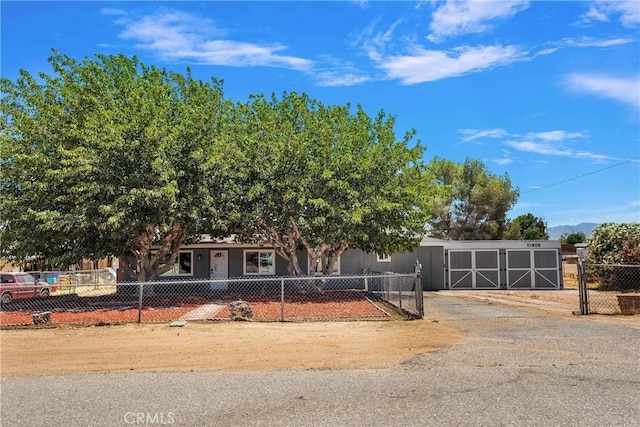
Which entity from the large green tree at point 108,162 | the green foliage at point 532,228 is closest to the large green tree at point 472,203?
the green foliage at point 532,228

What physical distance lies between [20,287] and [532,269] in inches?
938

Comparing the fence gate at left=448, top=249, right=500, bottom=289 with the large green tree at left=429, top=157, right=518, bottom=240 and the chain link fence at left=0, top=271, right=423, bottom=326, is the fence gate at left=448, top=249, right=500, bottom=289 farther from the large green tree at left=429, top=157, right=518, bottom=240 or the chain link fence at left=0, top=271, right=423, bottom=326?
the large green tree at left=429, top=157, right=518, bottom=240

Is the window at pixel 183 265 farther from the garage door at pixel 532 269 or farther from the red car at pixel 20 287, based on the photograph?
the garage door at pixel 532 269

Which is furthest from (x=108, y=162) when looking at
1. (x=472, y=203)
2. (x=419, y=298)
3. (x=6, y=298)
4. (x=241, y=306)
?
(x=472, y=203)

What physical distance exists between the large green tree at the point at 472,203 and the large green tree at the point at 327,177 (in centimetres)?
2731

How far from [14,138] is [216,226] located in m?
7.50

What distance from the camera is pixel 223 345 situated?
9.81 meters

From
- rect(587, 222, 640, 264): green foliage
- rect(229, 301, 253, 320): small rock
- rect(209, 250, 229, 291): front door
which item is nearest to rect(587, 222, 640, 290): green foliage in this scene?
rect(587, 222, 640, 264): green foliage

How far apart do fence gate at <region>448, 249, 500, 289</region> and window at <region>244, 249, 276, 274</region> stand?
9.27 meters

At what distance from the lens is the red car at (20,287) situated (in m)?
20.8

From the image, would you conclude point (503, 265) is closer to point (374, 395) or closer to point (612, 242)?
point (612, 242)

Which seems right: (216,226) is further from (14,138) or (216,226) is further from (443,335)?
(443,335)

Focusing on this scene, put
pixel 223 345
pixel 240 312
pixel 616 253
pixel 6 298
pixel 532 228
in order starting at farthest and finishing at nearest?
pixel 532 228 < pixel 616 253 < pixel 6 298 < pixel 240 312 < pixel 223 345

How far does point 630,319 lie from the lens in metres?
13.0
